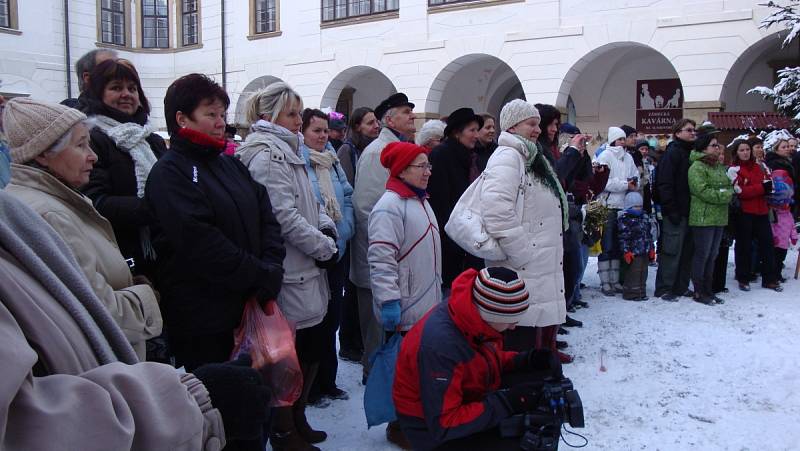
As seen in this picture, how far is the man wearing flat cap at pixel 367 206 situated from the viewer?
14.4 ft

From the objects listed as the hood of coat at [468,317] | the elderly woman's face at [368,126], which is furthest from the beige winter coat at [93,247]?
the elderly woman's face at [368,126]

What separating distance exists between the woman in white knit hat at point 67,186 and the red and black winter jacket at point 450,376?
1041 millimetres

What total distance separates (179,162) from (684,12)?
12351 mm

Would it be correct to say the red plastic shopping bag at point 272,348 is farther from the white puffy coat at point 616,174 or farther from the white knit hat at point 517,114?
the white puffy coat at point 616,174

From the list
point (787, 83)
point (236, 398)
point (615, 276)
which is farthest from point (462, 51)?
point (236, 398)

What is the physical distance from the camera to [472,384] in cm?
262

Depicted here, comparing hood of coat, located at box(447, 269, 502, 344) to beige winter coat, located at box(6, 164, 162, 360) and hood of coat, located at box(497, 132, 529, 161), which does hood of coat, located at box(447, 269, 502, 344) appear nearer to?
beige winter coat, located at box(6, 164, 162, 360)

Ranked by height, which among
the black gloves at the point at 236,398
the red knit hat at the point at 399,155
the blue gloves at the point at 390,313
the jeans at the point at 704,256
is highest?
the red knit hat at the point at 399,155

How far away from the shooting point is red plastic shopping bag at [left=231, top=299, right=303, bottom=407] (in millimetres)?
2602

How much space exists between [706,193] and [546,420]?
5.09m

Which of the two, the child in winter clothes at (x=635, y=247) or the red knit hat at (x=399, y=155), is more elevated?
the red knit hat at (x=399, y=155)

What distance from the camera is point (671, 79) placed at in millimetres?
15531

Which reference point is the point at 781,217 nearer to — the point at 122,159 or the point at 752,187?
the point at 752,187

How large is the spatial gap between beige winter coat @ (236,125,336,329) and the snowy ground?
34.7 inches
